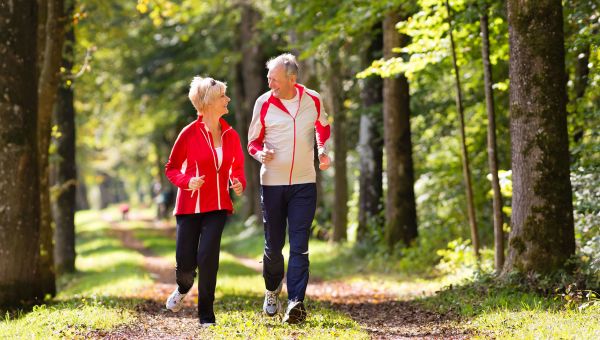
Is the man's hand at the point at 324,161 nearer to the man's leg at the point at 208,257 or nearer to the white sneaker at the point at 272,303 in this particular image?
the man's leg at the point at 208,257

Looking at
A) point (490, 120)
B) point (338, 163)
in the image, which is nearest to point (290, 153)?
point (490, 120)

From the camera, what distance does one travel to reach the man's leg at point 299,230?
23.6 feet

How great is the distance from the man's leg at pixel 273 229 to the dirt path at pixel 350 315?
88 cm

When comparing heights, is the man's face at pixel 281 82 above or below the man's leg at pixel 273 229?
above

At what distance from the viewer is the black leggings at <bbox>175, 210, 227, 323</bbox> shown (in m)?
7.07

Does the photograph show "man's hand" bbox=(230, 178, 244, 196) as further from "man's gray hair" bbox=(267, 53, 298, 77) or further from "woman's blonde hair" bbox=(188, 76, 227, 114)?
"man's gray hair" bbox=(267, 53, 298, 77)

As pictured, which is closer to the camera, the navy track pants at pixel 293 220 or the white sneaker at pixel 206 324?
the white sneaker at pixel 206 324

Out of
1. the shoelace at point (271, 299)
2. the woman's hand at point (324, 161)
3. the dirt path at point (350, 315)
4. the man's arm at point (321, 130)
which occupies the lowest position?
the dirt path at point (350, 315)

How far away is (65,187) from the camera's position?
18.3 meters

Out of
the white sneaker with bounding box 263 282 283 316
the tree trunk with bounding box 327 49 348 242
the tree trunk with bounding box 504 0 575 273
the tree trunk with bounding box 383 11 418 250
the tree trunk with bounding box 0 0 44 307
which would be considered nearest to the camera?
the white sneaker with bounding box 263 282 283 316

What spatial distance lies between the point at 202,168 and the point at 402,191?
854cm

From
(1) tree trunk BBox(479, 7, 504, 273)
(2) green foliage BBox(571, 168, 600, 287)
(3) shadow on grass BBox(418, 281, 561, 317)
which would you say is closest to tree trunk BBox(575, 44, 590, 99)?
(2) green foliage BBox(571, 168, 600, 287)

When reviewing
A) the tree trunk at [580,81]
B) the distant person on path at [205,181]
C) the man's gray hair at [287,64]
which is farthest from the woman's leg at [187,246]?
the tree trunk at [580,81]

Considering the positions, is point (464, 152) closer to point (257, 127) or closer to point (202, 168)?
point (257, 127)
